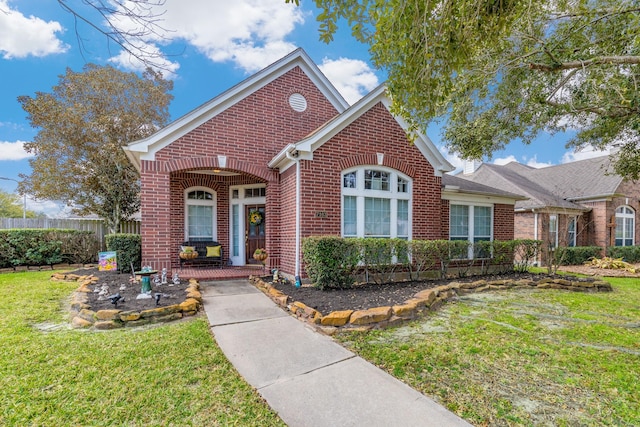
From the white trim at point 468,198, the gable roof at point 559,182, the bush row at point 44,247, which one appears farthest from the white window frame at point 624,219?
the bush row at point 44,247

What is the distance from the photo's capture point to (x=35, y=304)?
6062 mm

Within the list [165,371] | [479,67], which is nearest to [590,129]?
[479,67]

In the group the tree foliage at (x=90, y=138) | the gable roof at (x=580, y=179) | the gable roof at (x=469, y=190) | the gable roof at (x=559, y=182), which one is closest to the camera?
the gable roof at (x=469, y=190)

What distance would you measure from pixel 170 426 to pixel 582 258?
19.8 m

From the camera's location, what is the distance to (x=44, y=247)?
11328mm

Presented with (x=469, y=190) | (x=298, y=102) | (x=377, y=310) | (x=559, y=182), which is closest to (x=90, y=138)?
(x=298, y=102)

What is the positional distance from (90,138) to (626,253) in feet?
95.6

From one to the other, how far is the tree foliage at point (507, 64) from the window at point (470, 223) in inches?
90.1

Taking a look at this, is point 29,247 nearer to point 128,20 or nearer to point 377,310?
point 128,20

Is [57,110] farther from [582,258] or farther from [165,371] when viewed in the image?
[582,258]

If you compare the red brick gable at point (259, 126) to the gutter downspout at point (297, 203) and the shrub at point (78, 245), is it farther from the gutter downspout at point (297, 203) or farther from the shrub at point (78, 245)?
the shrub at point (78, 245)

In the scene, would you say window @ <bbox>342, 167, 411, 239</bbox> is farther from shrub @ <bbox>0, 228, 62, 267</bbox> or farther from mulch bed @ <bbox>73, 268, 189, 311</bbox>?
shrub @ <bbox>0, 228, 62, 267</bbox>

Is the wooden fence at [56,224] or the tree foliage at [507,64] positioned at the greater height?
the tree foliage at [507,64]

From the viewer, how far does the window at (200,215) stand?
1070cm
